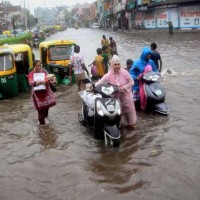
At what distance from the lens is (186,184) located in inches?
213

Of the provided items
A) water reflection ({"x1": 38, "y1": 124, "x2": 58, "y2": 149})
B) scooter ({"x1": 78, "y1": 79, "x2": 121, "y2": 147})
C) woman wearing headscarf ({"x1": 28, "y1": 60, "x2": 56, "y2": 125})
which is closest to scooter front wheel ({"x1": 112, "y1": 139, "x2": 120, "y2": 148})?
scooter ({"x1": 78, "y1": 79, "x2": 121, "y2": 147})

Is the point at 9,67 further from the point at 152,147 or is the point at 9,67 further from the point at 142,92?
the point at 152,147

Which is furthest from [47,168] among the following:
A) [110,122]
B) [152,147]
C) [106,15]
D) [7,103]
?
[106,15]

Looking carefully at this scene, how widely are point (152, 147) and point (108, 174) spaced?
4.49ft

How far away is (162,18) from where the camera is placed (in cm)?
5075

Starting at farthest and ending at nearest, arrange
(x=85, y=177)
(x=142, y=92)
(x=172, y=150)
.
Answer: (x=142, y=92) < (x=172, y=150) < (x=85, y=177)

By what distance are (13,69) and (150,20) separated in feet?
150

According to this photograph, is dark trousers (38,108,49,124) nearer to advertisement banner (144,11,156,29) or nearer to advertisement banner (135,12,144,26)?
advertisement banner (144,11,156,29)

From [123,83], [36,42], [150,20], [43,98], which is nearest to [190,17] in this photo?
[150,20]

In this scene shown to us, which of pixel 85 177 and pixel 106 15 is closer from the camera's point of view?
pixel 85 177

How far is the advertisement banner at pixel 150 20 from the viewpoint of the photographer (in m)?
53.7

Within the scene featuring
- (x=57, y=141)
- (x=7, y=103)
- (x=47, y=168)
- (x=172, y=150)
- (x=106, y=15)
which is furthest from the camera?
(x=106, y=15)

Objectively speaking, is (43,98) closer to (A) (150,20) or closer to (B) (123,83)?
(B) (123,83)

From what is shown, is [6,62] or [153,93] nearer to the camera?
[153,93]
